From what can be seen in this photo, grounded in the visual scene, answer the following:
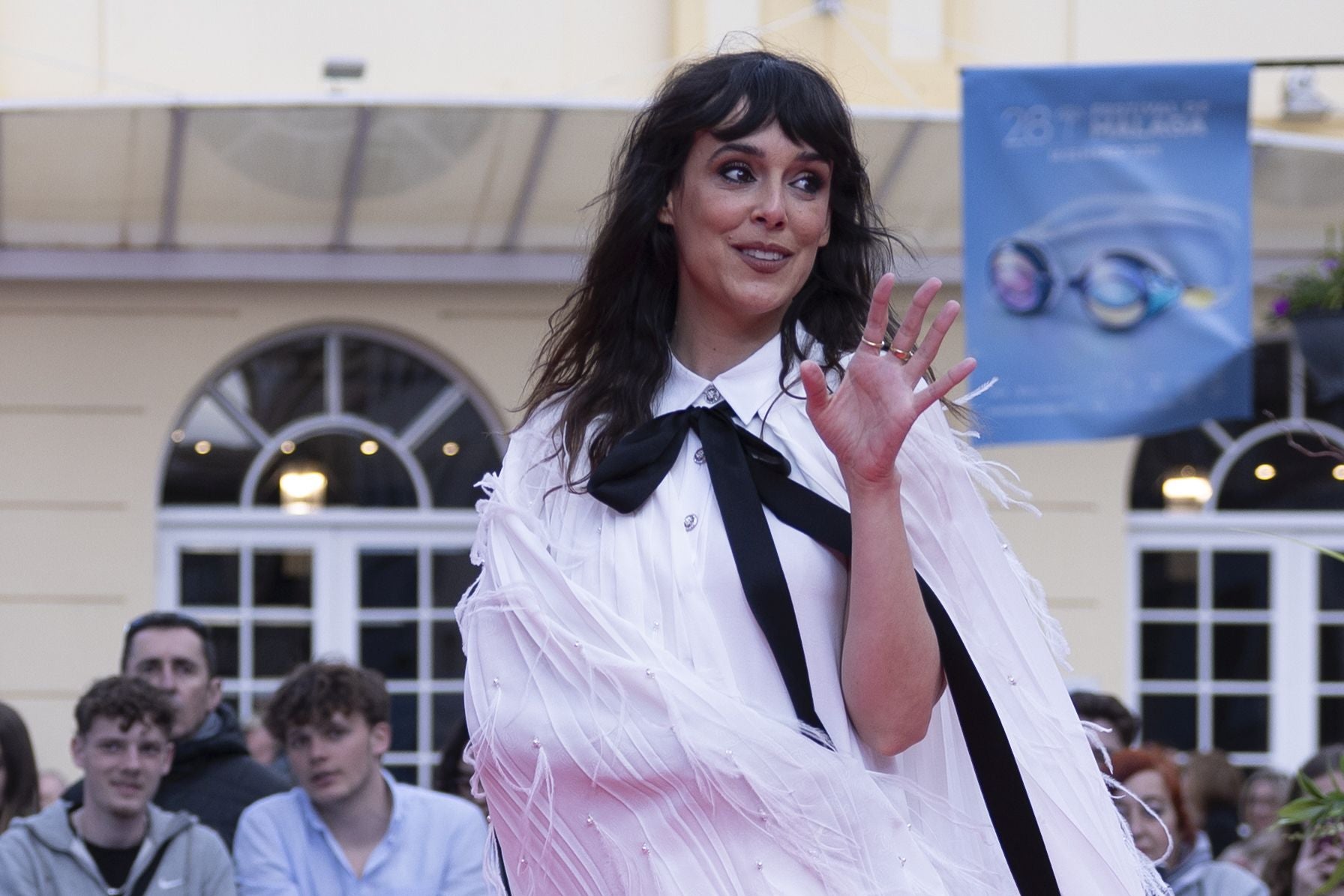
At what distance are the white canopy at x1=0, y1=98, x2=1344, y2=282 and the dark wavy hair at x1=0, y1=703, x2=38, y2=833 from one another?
3361mm

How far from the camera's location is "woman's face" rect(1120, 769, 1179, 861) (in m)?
5.00

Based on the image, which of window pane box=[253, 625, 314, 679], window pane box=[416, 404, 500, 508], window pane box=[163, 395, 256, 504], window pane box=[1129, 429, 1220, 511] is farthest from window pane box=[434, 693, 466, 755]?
window pane box=[1129, 429, 1220, 511]

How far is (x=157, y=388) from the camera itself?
9.42 metres

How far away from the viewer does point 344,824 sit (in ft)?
16.4

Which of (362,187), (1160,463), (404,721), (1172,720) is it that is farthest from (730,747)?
(1172,720)

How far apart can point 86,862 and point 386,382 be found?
5284 millimetres

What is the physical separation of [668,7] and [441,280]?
1.75 metres

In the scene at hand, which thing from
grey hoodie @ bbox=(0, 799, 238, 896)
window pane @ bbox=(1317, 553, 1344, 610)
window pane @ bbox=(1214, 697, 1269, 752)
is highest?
window pane @ bbox=(1317, 553, 1344, 610)

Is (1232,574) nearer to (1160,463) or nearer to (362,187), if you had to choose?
(1160,463)

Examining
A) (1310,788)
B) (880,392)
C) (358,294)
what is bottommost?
(1310,788)

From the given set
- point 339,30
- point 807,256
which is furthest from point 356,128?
point 807,256

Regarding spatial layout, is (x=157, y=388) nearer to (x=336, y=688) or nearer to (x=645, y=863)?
(x=336, y=688)

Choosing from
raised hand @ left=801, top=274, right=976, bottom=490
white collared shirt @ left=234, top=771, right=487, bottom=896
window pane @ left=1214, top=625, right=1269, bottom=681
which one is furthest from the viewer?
window pane @ left=1214, top=625, right=1269, bottom=681

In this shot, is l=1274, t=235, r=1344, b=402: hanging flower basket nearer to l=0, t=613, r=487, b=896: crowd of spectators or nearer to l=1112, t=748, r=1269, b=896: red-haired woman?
l=1112, t=748, r=1269, b=896: red-haired woman
